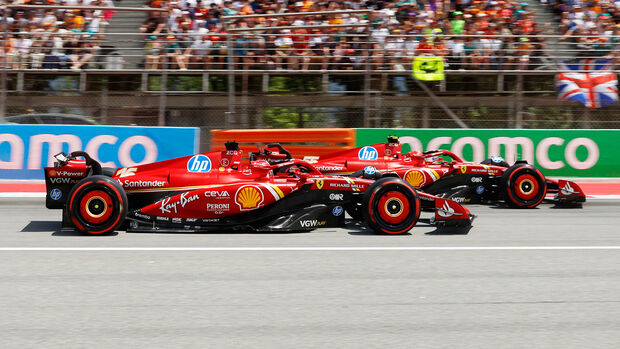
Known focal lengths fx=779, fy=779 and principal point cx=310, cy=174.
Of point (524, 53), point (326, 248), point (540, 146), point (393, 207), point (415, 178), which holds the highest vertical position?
point (524, 53)

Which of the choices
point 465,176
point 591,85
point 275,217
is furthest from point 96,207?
point 591,85

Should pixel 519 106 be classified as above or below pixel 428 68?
below

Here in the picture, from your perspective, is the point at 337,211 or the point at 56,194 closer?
the point at 56,194

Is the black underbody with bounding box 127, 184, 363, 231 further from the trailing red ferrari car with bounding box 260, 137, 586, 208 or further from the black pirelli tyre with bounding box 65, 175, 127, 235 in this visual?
the trailing red ferrari car with bounding box 260, 137, 586, 208

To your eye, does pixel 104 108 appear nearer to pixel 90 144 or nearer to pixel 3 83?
pixel 90 144

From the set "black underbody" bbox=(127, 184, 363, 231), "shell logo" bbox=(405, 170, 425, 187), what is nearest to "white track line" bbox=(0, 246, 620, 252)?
"black underbody" bbox=(127, 184, 363, 231)

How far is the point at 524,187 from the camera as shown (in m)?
11.2

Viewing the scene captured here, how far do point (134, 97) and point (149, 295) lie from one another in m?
8.66

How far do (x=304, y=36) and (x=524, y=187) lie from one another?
5.19 metres

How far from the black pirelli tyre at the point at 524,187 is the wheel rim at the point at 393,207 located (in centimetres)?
312

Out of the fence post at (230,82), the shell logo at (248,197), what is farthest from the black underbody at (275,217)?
the fence post at (230,82)

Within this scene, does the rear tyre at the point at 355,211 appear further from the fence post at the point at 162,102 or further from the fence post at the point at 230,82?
the fence post at the point at 162,102

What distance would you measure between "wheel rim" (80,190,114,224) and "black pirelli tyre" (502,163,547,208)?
5.71 m

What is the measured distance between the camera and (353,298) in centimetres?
598
